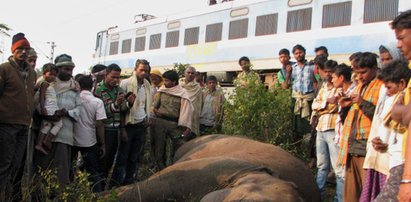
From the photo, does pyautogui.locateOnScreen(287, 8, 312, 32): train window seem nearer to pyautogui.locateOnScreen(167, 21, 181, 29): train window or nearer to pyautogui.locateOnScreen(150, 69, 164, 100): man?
pyautogui.locateOnScreen(167, 21, 181, 29): train window

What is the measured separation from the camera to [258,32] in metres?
14.6

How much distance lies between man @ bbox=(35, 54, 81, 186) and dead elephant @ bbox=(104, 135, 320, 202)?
0.72m

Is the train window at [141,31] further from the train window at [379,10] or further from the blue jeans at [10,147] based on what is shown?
the blue jeans at [10,147]

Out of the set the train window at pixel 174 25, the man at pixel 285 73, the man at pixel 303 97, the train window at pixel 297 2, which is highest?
the train window at pixel 174 25

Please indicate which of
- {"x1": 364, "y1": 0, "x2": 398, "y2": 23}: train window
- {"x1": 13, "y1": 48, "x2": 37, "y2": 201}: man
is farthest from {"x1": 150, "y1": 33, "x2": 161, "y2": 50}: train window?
{"x1": 13, "y1": 48, "x2": 37, "y2": 201}: man

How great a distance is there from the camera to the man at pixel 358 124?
4.29m

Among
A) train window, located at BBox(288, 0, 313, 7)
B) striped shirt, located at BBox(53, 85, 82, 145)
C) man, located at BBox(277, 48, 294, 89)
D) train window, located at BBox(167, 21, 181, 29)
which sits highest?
train window, located at BBox(167, 21, 181, 29)

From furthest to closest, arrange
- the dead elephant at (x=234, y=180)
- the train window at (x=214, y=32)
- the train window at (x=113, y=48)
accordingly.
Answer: the train window at (x=113, y=48) < the train window at (x=214, y=32) < the dead elephant at (x=234, y=180)

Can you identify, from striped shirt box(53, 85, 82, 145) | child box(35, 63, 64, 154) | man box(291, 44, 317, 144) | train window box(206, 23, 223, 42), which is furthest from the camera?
train window box(206, 23, 223, 42)

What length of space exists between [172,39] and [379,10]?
8.86 metres

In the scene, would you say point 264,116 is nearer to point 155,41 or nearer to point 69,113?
point 69,113

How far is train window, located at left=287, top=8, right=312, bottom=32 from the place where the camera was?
1305 centimetres

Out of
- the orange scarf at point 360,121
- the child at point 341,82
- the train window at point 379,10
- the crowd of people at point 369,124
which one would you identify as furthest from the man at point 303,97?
the train window at point 379,10

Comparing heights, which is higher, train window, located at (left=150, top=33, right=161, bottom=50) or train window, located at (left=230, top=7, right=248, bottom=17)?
train window, located at (left=230, top=7, right=248, bottom=17)
